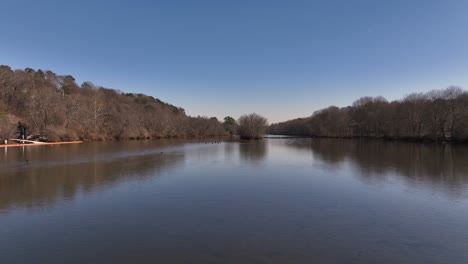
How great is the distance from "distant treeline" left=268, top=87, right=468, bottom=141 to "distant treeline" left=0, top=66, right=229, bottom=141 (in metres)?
41.7

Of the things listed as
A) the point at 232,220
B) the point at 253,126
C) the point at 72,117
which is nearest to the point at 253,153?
the point at 232,220

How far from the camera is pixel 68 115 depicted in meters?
54.1

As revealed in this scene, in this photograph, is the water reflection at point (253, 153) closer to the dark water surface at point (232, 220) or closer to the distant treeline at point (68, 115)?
the dark water surface at point (232, 220)

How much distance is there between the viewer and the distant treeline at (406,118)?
50375mm

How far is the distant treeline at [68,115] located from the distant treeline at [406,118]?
137 feet

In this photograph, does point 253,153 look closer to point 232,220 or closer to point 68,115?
point 232,220

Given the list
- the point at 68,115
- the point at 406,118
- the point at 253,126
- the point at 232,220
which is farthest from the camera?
the point at 253,126

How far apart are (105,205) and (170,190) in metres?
2.80

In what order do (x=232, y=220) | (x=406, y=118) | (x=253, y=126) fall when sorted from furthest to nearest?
(x=253, y=126) → (x=406, y=118) → (x=232, y=220)

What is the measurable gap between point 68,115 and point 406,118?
219ft

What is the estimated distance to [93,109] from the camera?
63062 mm

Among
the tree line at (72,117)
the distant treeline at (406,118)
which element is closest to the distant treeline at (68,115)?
the tree line at (72,117)

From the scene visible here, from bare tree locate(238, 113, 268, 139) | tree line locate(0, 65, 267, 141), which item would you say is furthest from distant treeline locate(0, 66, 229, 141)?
bare tree locate(238, 113, 268, 139)

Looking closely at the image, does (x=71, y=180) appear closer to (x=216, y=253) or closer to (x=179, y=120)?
(x=216, y=253)
